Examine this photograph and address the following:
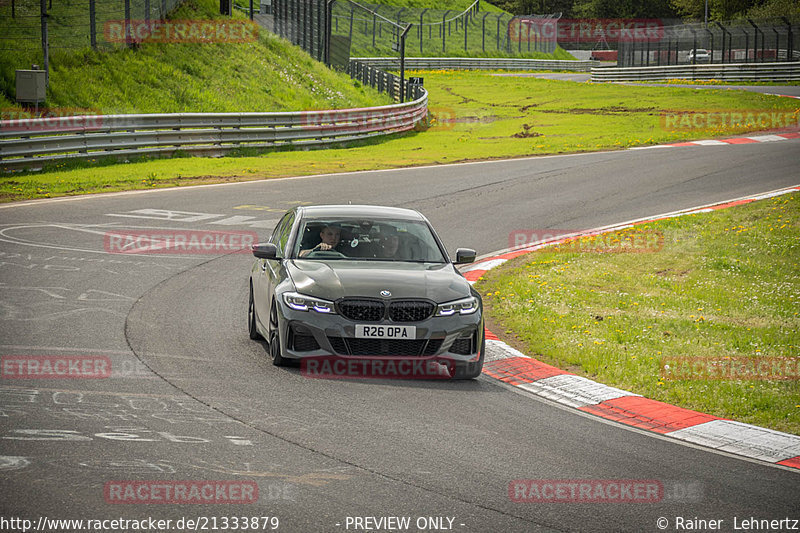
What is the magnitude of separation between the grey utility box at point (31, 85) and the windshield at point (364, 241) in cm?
1908

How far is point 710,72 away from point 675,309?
5173cm

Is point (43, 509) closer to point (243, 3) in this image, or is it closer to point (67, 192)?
point (67, 192)

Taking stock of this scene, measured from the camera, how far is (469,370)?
8484mm

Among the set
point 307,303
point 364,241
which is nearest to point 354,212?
point 364,241

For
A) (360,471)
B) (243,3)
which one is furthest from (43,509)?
(243,3)

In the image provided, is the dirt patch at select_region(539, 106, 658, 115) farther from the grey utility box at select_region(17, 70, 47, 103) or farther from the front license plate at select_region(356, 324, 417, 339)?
the front license plate at select_region(356, 324, 417, 339)

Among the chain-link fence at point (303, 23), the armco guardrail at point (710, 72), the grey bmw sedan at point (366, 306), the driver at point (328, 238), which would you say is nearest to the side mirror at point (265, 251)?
the grey bmw sedan at point (366, 306)

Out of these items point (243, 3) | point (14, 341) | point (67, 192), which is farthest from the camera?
point (243, 3)

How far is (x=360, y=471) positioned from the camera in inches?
228

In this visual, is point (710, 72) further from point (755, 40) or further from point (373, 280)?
point (373, 280)

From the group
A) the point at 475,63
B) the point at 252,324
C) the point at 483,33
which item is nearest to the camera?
the point at 252,324

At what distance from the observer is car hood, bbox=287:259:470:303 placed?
327 inches

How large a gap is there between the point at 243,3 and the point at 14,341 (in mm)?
57185

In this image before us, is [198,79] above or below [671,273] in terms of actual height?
above
